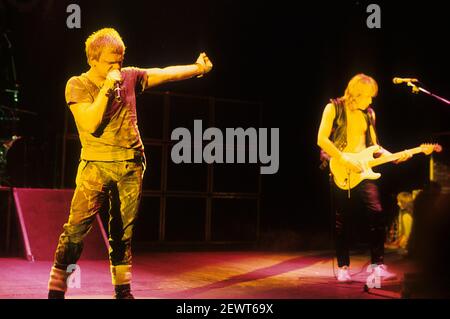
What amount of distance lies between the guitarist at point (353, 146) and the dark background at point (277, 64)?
2.63 m

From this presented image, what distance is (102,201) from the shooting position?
410cm

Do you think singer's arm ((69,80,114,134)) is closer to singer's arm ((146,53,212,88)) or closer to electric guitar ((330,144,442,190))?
singer's arm ((146,53,212,88))

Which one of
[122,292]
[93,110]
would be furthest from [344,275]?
[93,110]

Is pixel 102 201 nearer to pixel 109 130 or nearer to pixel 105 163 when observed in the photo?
pixel 105 163

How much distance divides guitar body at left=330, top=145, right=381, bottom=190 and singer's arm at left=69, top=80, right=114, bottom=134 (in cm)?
304

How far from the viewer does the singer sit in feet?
13.0

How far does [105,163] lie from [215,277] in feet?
9.17

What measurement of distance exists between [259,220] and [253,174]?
78 cm

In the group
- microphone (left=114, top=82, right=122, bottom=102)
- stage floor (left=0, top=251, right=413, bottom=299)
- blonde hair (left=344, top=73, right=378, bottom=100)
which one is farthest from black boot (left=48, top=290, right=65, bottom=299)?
blonde hair (left=344, top=73, right=378, bottom=100)

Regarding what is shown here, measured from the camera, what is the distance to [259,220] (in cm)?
1012
